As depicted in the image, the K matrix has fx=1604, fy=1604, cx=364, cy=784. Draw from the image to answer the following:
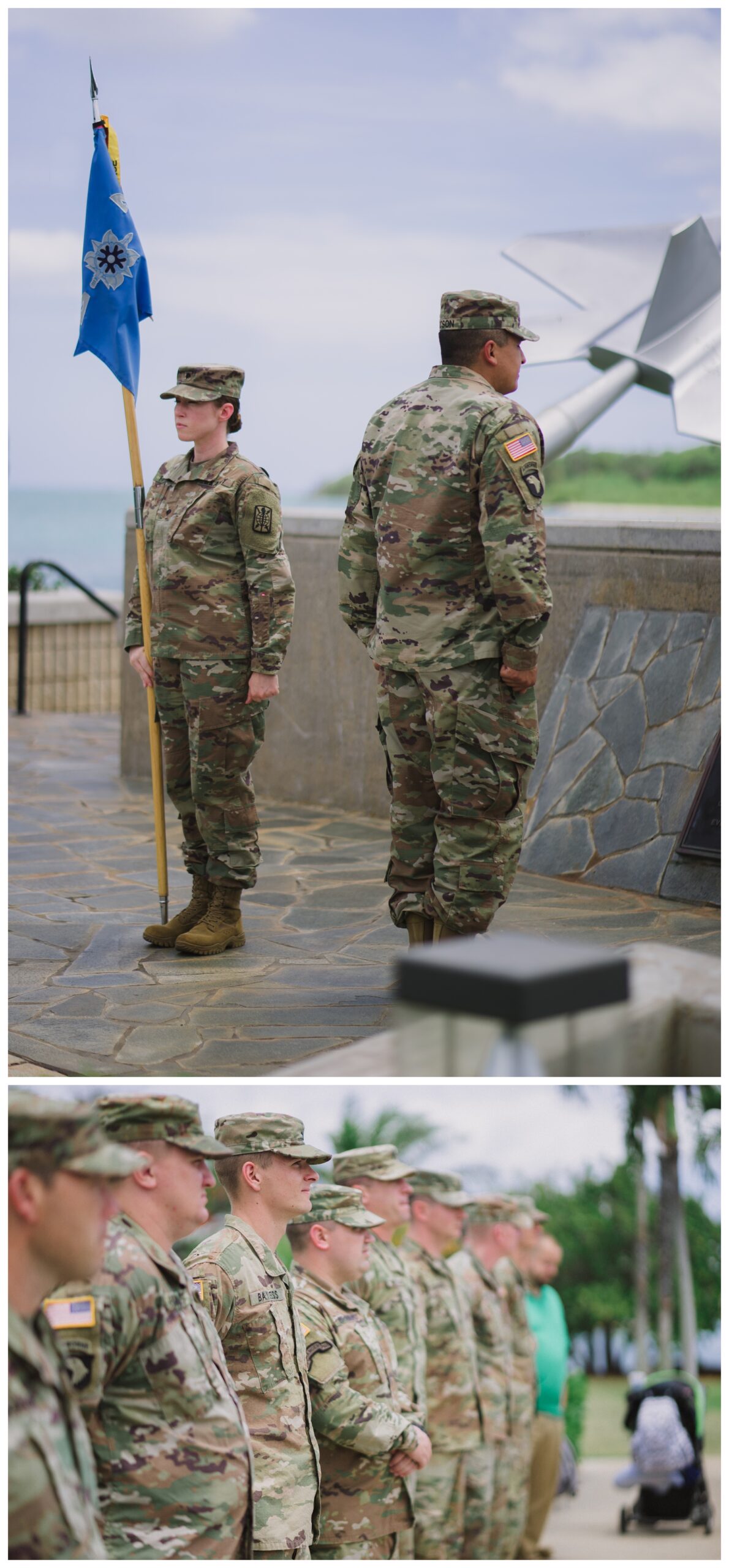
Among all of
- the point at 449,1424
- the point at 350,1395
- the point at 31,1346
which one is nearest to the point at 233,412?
the point at 350,1395

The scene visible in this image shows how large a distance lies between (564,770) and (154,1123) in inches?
168

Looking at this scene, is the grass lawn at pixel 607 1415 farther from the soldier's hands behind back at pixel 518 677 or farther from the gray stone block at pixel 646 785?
the soldier's hands behind back at pixel 518 677

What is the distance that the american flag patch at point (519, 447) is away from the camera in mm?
4141

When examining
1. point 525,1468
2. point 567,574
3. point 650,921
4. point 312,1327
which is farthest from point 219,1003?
point 567,574

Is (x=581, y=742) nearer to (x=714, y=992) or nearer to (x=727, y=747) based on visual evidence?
(x=727, y=747)

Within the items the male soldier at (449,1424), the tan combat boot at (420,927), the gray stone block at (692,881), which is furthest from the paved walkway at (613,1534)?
the tan combat boot at (420,927)

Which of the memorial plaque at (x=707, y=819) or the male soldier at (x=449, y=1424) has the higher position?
the memorial plaque at (x=707, y=819)

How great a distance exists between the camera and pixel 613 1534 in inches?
331

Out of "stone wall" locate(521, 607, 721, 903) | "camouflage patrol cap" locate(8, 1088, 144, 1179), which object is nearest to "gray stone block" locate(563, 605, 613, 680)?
"stone wall" locate(521, 607, 721, 903)

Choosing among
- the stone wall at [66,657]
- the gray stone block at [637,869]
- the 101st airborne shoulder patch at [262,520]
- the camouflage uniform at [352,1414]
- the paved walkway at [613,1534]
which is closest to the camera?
the camouflage uniform at [352,1414]

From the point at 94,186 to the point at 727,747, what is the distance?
3056 mm

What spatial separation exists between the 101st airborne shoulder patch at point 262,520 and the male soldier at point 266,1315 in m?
2.07

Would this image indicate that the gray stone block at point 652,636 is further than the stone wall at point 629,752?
Yes

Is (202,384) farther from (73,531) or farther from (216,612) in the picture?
(73,531)
